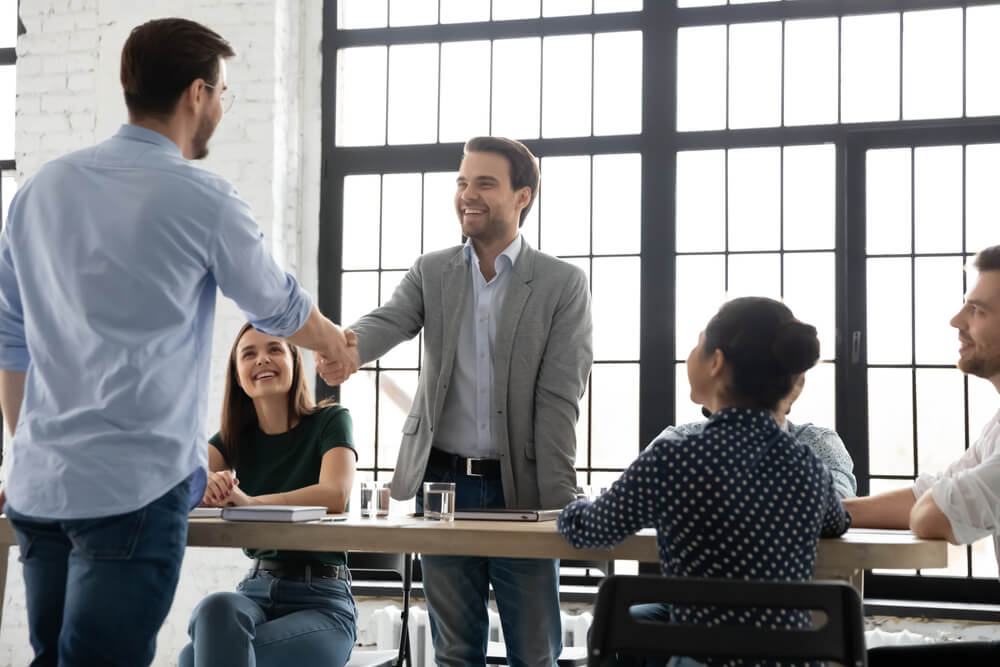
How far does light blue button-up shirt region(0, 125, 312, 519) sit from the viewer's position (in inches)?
61.3

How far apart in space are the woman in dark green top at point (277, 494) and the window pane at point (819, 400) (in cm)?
199

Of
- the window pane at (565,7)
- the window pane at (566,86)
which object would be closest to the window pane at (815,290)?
the window pane at (566,86)

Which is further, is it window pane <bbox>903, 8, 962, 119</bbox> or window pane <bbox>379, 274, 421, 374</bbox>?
window pane <bbox>379, 274, 421, 374</bbox>

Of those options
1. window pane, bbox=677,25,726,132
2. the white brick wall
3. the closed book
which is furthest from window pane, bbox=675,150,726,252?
the closed book

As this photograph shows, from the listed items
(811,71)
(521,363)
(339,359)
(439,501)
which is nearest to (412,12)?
(811,71)

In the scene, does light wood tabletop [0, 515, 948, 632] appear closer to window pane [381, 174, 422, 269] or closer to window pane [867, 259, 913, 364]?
window pane [867, 259, 913, 364]

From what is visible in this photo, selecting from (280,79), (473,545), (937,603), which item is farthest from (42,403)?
(937,603)

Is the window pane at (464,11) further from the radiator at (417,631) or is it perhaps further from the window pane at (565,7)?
the radiator at (417,631)

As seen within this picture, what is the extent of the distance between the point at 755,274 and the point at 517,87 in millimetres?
1241

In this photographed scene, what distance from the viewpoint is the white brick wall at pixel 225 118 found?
13.8 ft

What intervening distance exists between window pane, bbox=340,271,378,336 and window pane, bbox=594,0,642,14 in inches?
55.7

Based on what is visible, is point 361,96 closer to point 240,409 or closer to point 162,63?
point 240,409

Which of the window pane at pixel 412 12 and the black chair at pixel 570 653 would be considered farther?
the window pane at pixel 412 12

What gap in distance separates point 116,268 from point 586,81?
10.0ft
